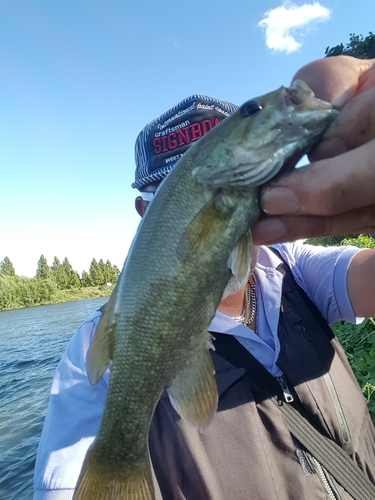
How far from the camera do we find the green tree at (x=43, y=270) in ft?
266

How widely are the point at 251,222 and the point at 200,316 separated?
18.8 inches

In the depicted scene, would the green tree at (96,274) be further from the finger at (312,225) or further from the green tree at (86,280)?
the finger at (312,225)

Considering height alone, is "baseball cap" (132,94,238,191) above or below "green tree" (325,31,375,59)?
below

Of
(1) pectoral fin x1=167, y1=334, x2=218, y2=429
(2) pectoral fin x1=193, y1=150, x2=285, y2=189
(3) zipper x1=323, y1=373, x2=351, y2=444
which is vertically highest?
(2) pectoral fin x1=193, y1=150, x2=285, y2=189

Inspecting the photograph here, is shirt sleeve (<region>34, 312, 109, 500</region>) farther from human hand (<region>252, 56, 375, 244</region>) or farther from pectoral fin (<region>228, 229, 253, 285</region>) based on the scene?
human hand (<region>252, 56, 375, 244</region>)

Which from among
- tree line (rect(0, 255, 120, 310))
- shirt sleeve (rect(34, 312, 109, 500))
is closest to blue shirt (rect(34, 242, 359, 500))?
shirt sleeve (rect(34, 312, 109, 500))

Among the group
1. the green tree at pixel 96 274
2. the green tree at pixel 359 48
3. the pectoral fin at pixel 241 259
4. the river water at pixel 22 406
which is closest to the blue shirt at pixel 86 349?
the pectoral fin at pixel 241 259

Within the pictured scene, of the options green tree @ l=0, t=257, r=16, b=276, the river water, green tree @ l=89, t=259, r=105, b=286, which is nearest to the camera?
the river water

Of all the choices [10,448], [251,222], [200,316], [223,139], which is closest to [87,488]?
[200,316]

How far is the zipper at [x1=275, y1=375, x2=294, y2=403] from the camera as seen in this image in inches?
96.7

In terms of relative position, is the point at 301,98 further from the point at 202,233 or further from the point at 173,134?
the point at 173,134

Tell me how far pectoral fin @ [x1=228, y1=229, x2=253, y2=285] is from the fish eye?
547 millimetres

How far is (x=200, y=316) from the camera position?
5.16ft

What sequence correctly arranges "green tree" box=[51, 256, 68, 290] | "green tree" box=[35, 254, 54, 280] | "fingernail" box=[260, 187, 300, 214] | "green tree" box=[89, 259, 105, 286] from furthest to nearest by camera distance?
"green tree" box=[89, 259, 105, 286]
"green tree" box=[51, 256, 68, 290]
"green tree" box=[35, 254, 54, 280]
"fingernail" box=[260, 187, 300, 214]
